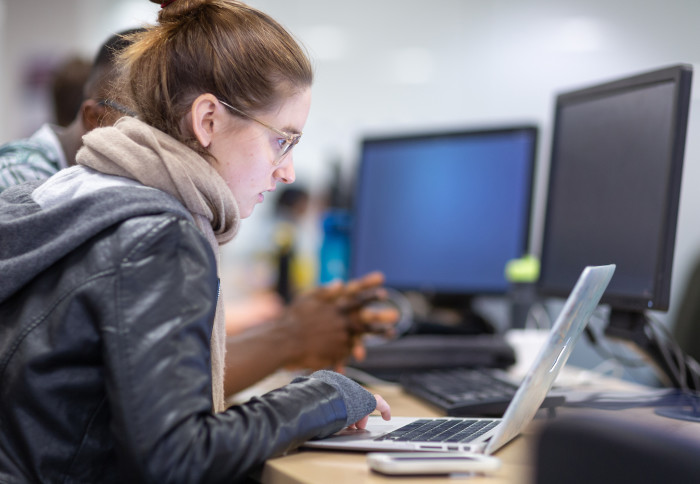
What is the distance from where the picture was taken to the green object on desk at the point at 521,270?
5.81 ft

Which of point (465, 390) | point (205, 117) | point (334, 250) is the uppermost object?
point (205, 117)

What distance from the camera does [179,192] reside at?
835mm

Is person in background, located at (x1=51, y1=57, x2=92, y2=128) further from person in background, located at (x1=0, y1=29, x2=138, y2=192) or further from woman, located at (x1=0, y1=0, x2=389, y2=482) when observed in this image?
woman, located at (x1=0, y1=0, x2=389, y2=482)

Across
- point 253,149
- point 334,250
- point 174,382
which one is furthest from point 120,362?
point 334,250

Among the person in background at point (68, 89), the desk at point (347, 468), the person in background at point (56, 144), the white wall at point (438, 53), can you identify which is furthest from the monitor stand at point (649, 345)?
the person in background at point (68, 89)

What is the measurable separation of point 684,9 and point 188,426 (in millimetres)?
2178

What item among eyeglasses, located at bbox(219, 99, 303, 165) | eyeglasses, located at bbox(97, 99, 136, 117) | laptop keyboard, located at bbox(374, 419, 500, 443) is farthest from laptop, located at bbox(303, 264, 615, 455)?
eyeglasses, located at bbox(97, 99, 136, 117)

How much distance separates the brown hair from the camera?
2.90 feet

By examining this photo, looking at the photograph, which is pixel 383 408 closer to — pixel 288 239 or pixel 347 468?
pixel 347 468

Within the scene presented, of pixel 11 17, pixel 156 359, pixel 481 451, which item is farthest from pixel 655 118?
pixel 11 17

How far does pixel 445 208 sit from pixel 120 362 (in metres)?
1.28

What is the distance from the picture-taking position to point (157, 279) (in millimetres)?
732

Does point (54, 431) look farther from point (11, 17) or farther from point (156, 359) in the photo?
point (11, 17)

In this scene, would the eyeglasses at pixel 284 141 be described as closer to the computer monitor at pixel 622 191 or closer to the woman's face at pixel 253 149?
the woman's face at pixel 253 149
